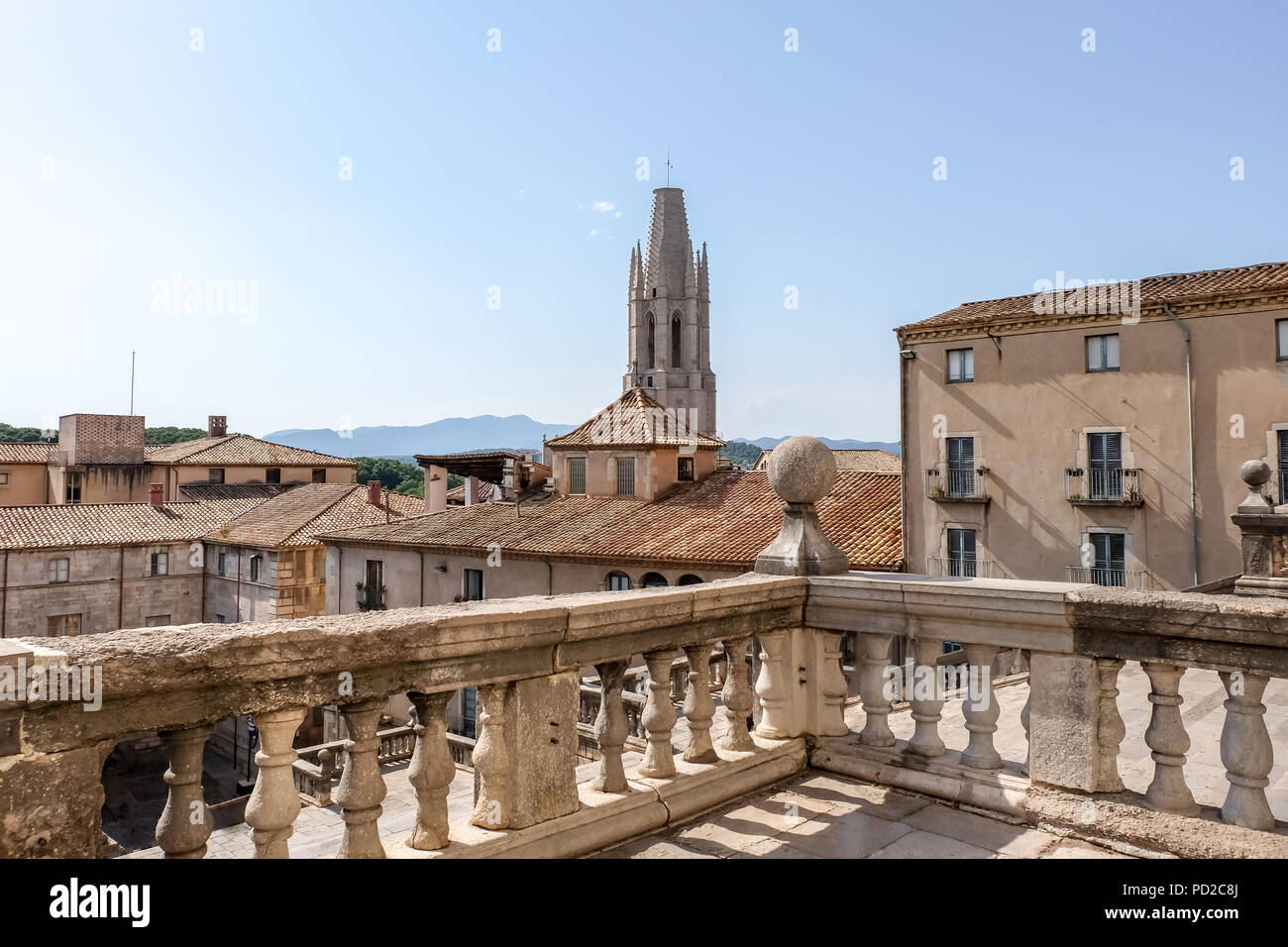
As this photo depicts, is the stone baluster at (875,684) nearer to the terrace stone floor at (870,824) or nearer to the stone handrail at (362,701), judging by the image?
the terrace stone floor at (870,824)

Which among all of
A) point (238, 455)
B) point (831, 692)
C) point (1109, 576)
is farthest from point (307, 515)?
point (831, 692)

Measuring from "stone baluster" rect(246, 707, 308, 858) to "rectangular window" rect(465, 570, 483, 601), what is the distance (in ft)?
80.0

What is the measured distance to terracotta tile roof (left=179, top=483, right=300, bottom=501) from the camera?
46500 millimetres

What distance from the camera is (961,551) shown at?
26.5 meters

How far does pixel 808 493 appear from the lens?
5047 mm

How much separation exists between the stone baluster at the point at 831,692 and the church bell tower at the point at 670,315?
8347 cm

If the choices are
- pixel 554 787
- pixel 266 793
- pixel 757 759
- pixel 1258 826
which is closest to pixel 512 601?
pixel 554 787

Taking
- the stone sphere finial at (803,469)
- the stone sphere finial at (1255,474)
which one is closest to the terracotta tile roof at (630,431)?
the stone sphere finial at (1255,474)

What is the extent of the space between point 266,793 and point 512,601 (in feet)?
4.06

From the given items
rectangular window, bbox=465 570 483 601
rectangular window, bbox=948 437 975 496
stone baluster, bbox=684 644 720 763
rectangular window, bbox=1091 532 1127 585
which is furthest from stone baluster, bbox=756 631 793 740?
rectangular window, bbox=948 437 975 496

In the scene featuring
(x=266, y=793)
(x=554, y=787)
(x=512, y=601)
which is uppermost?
(x=512, y=601)

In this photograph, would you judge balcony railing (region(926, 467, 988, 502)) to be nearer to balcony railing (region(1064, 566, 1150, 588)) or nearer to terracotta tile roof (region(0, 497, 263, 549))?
balcony railing (region(1064, 566, 1150, 588))
